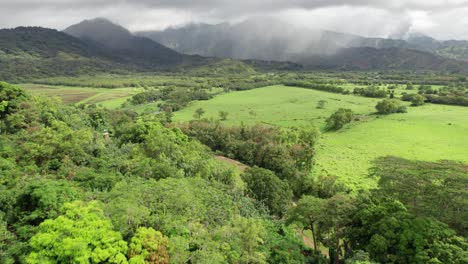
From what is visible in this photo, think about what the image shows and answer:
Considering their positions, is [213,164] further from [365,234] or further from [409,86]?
[409,86]

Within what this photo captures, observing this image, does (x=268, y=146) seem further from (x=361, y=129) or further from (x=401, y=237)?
(x=361, y=129)

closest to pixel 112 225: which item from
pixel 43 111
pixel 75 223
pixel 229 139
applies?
pixel 75 223

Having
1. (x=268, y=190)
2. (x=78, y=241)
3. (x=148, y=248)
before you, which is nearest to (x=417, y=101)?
(x=268, y=190)

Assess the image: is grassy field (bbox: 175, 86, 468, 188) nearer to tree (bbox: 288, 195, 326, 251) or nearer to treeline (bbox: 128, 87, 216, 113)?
treeline (bbox: 128, 87, 216, 113)

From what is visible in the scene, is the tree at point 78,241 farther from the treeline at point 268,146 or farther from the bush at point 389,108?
the bush at point 389,108

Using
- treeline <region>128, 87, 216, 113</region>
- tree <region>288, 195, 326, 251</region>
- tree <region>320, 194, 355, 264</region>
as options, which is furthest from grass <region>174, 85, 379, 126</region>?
tree <region>320, 194, 355, 264</region>

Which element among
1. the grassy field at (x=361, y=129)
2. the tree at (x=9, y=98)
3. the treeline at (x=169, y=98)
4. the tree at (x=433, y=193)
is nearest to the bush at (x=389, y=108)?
the grassy field at (x=361, y=129)
